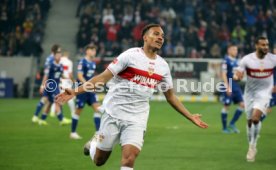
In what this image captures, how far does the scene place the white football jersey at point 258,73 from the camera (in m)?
13.0

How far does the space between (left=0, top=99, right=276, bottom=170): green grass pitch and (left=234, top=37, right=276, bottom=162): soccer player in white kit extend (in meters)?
0.93

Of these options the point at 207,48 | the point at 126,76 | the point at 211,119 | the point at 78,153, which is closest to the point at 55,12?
the point at 207,48

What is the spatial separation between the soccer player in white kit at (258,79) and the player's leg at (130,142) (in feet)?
15.4

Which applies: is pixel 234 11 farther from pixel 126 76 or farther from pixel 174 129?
pixel 126 76

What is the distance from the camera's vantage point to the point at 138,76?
8555 millimetres

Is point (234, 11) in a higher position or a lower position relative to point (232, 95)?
higher

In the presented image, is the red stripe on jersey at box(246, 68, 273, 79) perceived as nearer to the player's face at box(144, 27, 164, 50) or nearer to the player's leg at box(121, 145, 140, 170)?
the player's face at box(144, 27, 164, 50)

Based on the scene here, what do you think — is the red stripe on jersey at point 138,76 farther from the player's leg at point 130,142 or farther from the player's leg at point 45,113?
the player's leg at point 45,113

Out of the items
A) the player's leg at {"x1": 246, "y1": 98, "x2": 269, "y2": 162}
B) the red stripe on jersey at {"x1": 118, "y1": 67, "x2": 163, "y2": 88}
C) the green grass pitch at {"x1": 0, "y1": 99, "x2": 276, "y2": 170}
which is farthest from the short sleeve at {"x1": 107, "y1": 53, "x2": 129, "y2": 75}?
the player's leg at {"x1": 246, "y1": 98, "x2": 269, "y2": 162}

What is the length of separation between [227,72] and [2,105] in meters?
12.5

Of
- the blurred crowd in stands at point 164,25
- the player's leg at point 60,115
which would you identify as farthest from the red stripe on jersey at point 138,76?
the blurred crowd in stands at point 164,25

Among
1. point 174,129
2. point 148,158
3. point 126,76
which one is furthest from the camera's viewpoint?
point 174,129

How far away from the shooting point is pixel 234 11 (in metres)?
35.3

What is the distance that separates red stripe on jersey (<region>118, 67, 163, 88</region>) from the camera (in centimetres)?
855
